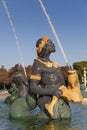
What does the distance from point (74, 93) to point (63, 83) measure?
2.30ft

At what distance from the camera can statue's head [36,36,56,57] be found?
10.2m

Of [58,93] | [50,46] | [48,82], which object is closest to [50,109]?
[58,93]

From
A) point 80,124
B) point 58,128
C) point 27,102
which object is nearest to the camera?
point 58,128

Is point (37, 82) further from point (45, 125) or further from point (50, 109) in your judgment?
point (45, 125)

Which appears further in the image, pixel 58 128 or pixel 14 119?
pixel 14 119

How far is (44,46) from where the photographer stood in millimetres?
10266

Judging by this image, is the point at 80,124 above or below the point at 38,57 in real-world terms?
below

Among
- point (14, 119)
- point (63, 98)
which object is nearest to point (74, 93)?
point (63, 98)

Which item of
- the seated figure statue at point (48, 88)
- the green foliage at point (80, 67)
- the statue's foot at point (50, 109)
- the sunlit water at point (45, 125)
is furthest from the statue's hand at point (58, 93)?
the green foliage at point (80, 67)

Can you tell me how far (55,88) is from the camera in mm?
9992

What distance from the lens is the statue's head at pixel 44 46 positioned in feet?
33.6

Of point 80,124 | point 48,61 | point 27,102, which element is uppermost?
point 48,61

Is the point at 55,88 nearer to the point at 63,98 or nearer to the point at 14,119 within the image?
the point at 63,98

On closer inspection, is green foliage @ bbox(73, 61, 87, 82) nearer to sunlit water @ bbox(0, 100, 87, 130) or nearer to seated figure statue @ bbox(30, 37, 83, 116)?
seated figure statue @ bbox(30, 37, 83, 116)
